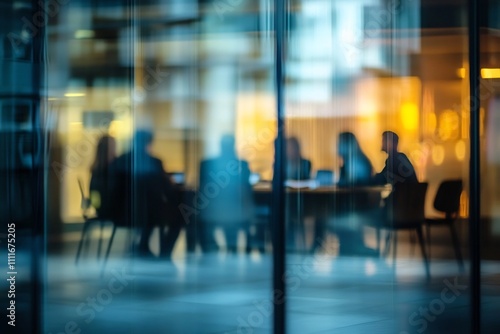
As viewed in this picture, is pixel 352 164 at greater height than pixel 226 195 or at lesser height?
greater

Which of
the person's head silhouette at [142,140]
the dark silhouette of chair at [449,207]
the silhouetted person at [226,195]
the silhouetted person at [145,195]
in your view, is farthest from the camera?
the person's head silhouette at [142,140]

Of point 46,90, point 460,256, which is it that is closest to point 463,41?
point 460,256

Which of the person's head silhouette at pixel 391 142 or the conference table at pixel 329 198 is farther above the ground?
the person's head silhouette at pixel 391 142

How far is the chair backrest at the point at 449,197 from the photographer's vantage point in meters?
7.80

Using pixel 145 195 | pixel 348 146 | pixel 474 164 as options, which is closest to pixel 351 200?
pixel 348 146

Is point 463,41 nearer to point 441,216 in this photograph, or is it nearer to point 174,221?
point 441,216

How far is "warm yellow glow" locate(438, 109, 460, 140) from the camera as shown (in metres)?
7.82

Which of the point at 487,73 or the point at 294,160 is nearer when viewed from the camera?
the point at 487,73

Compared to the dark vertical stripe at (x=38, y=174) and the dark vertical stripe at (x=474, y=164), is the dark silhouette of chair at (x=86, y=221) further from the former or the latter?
the dark vertical stripe at (x=474, y=164)

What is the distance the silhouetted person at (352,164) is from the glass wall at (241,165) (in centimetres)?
2

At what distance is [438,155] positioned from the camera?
7.81 metres

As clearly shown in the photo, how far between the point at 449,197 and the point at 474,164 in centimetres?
34

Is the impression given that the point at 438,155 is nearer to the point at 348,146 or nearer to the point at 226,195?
the point at 348,146

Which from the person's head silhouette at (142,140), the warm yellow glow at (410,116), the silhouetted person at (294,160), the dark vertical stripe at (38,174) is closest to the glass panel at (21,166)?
the dark vertical stripe at (38,174)
